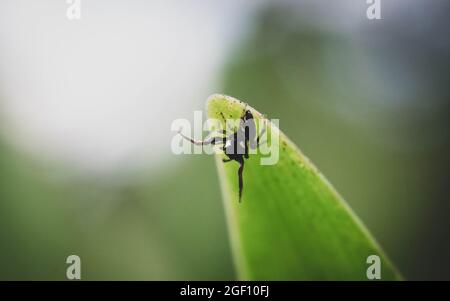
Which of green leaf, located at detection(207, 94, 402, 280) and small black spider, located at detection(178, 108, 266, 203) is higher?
small black spider, located at detection(178, 108, 266, 203)

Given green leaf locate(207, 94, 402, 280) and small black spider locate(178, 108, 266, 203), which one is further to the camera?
small black spider locate(178, 108, 266, 203)

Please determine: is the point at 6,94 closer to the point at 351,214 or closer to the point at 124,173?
the point at 124,173

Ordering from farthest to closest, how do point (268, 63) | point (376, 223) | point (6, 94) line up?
1. point (268, 63)
2. point (6, 94)
3. point (376, 223)

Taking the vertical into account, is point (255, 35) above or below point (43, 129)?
above

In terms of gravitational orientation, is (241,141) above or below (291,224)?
above

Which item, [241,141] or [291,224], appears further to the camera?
[241,141]

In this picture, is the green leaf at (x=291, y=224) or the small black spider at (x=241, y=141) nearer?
the green leaf at (x=291, y=224)

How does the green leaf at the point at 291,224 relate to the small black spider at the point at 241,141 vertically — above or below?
below

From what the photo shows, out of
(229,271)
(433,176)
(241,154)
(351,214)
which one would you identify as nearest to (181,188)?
(229,271)
